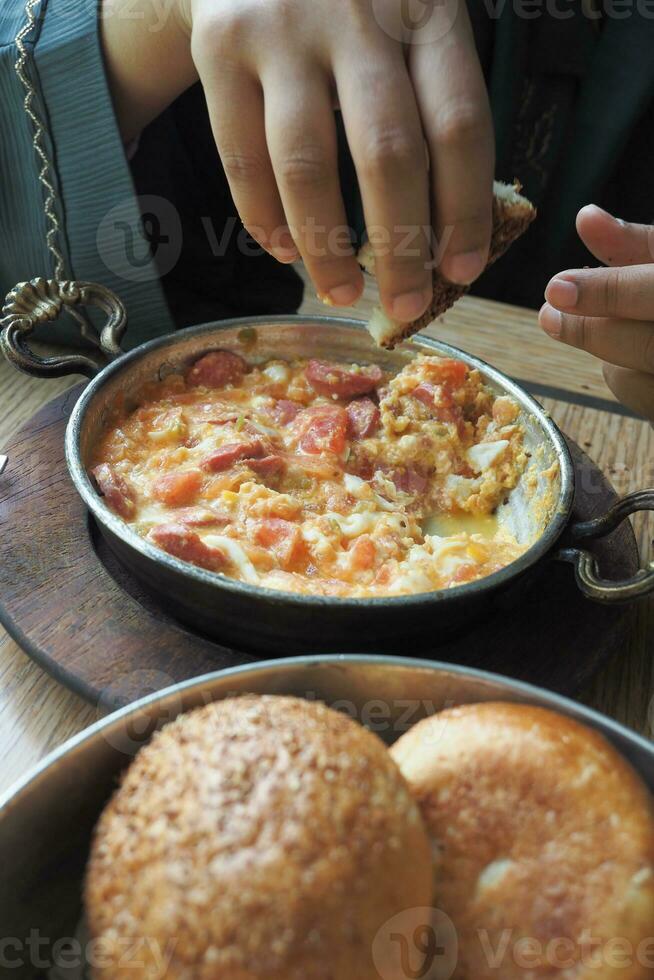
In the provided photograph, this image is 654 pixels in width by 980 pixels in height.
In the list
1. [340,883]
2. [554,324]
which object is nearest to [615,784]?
[340,883]

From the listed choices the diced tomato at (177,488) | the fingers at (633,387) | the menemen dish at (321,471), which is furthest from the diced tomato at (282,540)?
the fingers at (633,387)

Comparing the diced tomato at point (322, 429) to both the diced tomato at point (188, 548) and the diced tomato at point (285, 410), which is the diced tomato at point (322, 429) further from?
the diced tomato at point (188, 548)

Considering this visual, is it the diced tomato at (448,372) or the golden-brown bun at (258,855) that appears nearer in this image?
the golden-brown bun at (258,855)

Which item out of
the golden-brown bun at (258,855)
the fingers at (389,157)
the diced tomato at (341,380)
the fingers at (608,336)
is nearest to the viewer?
the golden-brown bun at (258,855)

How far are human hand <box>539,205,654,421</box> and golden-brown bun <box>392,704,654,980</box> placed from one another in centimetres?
83

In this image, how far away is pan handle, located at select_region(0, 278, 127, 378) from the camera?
1.35 m

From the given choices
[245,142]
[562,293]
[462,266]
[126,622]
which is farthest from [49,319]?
[562,293]

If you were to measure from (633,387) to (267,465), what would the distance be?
0.69 m

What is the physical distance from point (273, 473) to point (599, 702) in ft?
2.03

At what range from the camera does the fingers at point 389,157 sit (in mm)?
985

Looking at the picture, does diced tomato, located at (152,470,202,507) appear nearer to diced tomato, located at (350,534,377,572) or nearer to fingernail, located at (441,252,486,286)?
diced tomato, located at (350,534,377,572)

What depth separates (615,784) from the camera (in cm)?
56

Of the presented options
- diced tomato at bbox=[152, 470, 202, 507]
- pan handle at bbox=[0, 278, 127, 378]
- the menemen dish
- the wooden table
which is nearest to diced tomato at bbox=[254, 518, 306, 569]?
the menemen dish

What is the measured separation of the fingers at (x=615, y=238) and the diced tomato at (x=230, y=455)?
67cm
